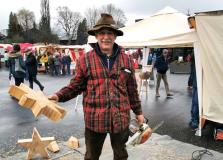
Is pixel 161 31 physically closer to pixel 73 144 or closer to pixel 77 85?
pixel 73 144

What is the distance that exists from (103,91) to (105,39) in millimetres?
515

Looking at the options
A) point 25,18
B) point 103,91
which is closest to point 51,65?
point 103,91

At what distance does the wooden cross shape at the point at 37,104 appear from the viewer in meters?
2.96

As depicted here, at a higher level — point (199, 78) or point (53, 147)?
point (199, 78)

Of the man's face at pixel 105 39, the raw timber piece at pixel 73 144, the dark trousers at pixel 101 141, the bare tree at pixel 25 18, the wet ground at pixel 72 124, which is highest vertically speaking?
the bare tree at pixel 25 18

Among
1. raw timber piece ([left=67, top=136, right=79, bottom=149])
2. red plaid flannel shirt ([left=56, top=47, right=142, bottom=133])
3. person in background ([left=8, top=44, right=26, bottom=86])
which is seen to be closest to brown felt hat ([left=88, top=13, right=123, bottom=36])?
red plaid flannel shirt ([left=56, top=47, right=142, bottom=133])

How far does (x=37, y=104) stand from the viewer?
2.98 m

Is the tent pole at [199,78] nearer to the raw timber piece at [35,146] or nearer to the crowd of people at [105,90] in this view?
the raw timber piece at [35,146]

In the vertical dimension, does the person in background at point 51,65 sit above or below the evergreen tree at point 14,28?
below

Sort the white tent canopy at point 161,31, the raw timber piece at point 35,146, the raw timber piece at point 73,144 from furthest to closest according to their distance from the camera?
the white tent canopy at point 161,31
the raw timber piece at point 73,144
the raw timber piece at point 35,146

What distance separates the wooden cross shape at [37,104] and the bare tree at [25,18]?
7466cm

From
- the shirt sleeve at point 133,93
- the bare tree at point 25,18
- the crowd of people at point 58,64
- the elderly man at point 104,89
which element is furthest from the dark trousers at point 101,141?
the bare tree at point 25,18

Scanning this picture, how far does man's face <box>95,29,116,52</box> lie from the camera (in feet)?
10.6

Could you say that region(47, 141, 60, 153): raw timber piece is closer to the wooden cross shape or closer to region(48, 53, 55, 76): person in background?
the wooden cross shape
